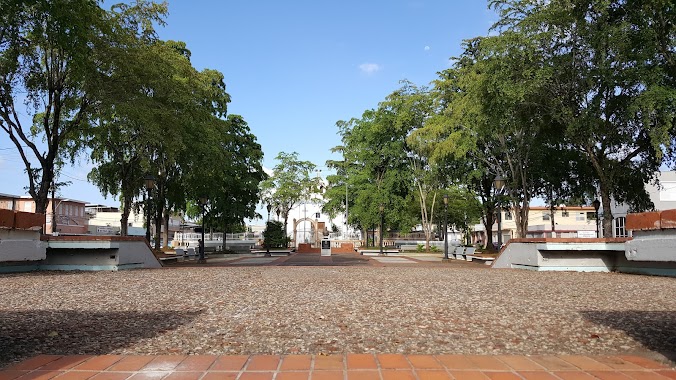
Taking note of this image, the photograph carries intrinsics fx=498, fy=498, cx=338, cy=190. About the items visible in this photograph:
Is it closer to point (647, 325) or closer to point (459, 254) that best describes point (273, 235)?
point (459, 254)

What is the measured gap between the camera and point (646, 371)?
11.3 feet

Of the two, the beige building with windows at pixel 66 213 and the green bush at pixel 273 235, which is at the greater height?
the beige building with windows at pixel 66 213

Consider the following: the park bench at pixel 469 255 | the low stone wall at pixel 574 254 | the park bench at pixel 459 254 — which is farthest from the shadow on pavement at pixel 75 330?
the park bench at pixel 459 254

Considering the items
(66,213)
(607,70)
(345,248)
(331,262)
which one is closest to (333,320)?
(607,70)

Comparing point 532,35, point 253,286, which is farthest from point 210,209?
point 253,286

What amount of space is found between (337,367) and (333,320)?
1900mm

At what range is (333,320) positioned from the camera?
17.7 ft

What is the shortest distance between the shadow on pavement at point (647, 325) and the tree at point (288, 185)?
45.6m

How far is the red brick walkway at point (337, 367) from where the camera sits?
3297 millimetres

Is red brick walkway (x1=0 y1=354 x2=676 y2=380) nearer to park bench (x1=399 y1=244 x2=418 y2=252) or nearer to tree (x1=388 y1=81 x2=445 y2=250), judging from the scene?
tree (x1=388 y1=81 x2=445 y2=250)

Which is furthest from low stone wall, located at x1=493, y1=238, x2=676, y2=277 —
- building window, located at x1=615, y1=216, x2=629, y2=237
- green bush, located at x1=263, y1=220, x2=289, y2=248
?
building window, located at x1=615, y1=216, x2=629, y2=237

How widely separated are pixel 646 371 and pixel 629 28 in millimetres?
16087

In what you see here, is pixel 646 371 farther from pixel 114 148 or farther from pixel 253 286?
pixel 114 148

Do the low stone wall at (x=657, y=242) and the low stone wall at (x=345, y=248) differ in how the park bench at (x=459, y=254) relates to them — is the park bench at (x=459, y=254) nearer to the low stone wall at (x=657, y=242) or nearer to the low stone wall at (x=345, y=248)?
the low stone wall at (x=345, y=248)
